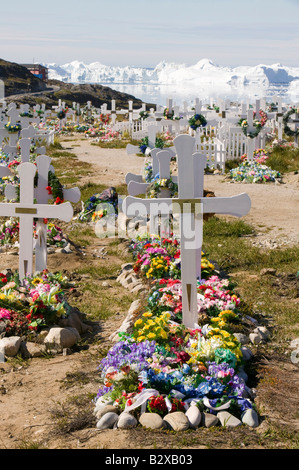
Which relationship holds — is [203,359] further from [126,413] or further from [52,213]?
[52,213]

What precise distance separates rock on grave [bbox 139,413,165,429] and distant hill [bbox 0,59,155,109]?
71512 millimetres

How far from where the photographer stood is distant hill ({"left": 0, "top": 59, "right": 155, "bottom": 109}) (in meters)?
84.0

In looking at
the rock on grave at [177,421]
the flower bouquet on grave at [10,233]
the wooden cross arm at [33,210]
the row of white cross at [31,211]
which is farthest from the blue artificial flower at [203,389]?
the flower bouquet on grave at [10,233]

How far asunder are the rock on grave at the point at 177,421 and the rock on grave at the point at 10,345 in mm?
2391

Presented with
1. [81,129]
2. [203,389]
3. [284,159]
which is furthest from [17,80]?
[203,389]

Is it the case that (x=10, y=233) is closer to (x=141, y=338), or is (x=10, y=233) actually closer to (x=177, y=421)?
(x=141, y=338)

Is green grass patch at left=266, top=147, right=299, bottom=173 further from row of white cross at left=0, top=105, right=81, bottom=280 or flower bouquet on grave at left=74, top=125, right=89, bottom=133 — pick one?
flower bouquet on grave at left=74, top=125, right=89, bottom=133

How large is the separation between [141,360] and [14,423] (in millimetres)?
1205

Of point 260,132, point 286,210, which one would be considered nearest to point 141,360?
point 286,210

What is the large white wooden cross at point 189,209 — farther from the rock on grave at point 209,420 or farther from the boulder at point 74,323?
the rock on grave at point 209,420

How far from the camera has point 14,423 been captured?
485 centimetres

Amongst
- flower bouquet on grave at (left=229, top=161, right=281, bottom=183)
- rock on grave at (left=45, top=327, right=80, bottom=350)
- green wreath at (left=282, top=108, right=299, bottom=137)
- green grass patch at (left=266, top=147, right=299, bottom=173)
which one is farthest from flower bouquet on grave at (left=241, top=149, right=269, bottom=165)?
rock on grave at (left=45, top=327, right=80, bottom=350)

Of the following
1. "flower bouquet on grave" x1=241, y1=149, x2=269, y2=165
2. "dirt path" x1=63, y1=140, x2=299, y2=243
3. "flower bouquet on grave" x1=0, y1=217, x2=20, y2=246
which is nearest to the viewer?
"flower bouquet on grave" x1=0, y1=217, x2=20, y2=246

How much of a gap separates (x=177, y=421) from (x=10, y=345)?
2523mm
